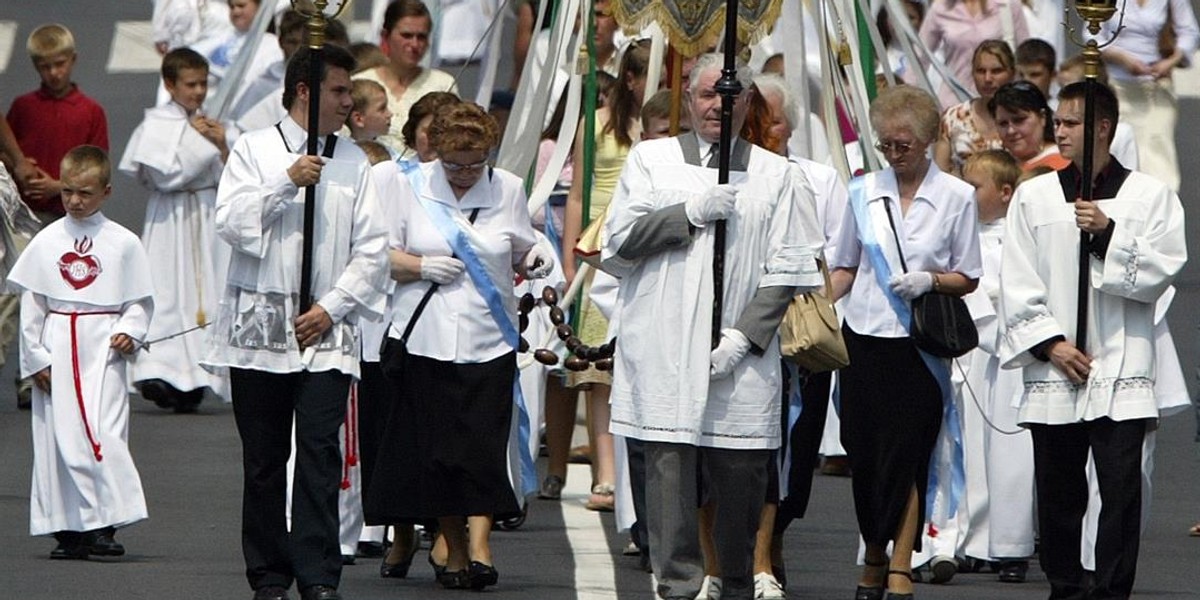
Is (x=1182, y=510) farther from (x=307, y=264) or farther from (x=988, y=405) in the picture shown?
(x=307, y=264)

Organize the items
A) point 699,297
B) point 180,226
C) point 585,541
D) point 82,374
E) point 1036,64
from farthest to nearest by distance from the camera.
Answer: point 180,226, point 1036,64, point 585,541, point 82,374, point 699,297

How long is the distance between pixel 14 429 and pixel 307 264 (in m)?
5.74

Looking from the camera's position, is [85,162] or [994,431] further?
[994,431]

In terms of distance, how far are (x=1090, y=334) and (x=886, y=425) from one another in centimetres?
87

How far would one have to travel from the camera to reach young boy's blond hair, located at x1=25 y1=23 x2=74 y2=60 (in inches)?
679

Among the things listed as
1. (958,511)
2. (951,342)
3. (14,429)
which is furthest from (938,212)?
(14,429)

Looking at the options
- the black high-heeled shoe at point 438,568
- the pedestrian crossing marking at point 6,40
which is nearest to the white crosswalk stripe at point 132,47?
the pedestrian crossing marking at point 6,40

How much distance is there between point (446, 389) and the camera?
1158 cm

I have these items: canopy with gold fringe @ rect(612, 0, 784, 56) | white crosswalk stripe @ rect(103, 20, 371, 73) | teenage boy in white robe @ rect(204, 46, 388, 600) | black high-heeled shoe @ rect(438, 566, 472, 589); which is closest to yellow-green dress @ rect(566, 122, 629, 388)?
canopy with gold fringe @ rect(612, 0, 784, 56)

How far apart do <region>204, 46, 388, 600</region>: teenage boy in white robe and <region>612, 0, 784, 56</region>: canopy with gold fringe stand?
225cm

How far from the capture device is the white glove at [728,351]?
10375 mm

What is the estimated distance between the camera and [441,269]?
1154 centimetres

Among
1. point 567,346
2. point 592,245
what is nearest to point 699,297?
point 592,245

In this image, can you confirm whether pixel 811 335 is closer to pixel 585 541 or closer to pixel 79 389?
pixel 585 541
